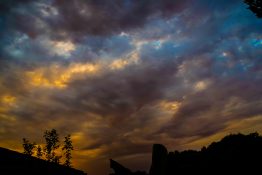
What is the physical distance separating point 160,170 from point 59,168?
1154 centimetres

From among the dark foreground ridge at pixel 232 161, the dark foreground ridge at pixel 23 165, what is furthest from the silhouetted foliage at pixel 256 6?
the dark foreground ridge at pixel 23 165

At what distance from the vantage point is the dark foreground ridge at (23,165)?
10922mm

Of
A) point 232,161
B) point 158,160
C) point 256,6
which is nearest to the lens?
point 158,160

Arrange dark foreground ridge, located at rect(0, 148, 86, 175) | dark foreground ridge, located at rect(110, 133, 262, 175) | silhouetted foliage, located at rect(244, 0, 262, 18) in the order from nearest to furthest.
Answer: dark foreground ridge, located at rect(0, 148, 86, 175) < silhouetted foliage, located at rect(244, 0, 262, 18) < dark foreground ridge, located at rect(110, 133, 262, 175)

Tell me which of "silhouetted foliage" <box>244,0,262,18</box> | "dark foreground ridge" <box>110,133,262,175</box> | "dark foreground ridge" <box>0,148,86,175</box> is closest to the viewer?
"dark foreground ridge" <box>0,148,86,175</box>

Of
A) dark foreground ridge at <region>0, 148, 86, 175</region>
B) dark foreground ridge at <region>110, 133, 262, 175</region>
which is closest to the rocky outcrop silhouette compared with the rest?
dark foreground ridge at <region>0, 148, 86, 175</region>

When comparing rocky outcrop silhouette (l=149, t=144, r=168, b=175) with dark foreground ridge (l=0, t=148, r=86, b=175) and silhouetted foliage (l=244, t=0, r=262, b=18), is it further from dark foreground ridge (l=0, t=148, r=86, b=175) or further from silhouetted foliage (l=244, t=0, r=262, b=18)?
silhouetted foliage (l=244, t=0, r=262, b=18)

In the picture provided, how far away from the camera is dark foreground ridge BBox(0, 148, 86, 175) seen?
35.8 ft

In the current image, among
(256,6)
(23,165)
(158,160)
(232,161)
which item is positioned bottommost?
(158,160)

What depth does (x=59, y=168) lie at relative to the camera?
14.6 metres

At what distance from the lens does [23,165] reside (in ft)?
39.3

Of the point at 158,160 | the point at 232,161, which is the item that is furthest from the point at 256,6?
the point at 158,160

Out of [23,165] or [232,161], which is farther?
[232,161]

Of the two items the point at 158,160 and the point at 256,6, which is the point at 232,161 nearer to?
the point at 256,6
